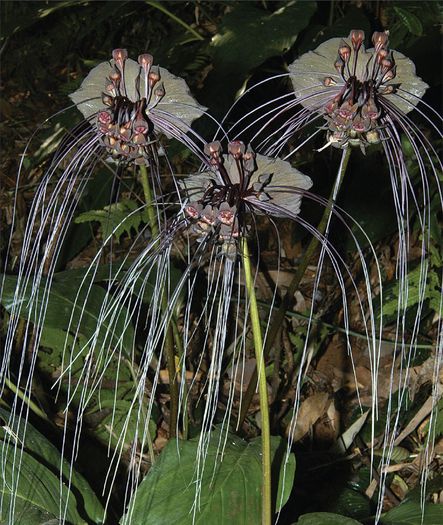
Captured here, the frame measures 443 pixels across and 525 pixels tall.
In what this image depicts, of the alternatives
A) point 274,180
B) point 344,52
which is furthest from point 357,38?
point 274,180

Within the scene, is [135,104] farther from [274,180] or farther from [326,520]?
[326,520]

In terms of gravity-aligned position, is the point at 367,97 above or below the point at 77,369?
above

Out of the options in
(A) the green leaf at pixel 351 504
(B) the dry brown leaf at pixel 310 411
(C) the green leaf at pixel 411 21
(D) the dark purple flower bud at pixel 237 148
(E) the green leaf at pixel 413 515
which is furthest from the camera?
(B) the dry brown leaf at pixel 310 411

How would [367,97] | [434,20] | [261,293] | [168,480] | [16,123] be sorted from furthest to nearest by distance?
[16,123], [261,293], [434,20], [168,480], [367,97]

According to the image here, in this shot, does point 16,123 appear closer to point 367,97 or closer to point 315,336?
point 315,336

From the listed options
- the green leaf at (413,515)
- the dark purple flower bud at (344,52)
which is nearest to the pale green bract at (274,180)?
the dark purple flower bud at (344,52)

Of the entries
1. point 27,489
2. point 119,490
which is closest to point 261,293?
point 119,490

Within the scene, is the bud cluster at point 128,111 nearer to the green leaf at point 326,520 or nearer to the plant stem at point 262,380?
the plant stem at point 262,380
